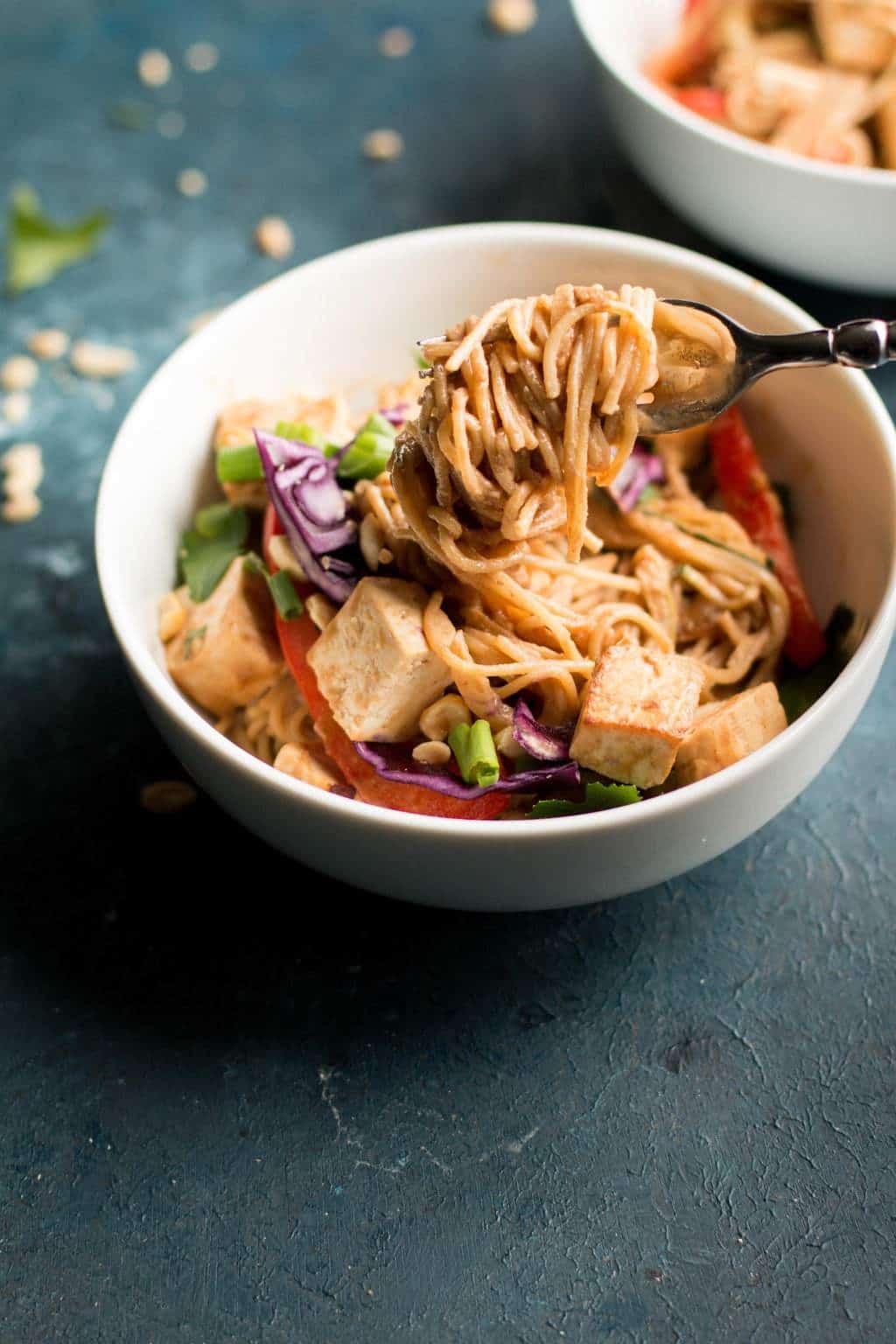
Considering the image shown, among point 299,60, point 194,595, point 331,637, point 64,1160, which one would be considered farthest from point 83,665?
point 299,60

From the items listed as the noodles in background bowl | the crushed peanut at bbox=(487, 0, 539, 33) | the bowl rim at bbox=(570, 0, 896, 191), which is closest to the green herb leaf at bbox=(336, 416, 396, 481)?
the bowl rim at bbox=(570, 0, 896, 191)

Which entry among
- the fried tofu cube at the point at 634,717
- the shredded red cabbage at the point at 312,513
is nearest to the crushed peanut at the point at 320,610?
the shredded red cabbage at the point at 312,513

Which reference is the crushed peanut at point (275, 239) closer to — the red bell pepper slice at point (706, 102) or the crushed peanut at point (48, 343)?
the crushed peanut at point (48, 343)

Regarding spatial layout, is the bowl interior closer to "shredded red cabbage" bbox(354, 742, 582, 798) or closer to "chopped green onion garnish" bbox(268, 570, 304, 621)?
"chopped green onion garnish" bbox(268, 570, 304, 621)

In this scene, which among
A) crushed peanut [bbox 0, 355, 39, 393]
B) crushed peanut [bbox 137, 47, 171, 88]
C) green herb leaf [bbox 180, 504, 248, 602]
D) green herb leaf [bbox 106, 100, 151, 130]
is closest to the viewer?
green herb leaf [bbox 180, 504, 248, 602]

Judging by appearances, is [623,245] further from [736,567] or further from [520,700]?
[520,700]

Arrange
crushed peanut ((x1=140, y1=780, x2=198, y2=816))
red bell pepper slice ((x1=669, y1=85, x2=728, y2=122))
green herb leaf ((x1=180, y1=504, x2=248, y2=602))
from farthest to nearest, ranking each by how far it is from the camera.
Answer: red bell pepper slice ((x1=669, y1=85, x2=728, y2=122))
crushed peanut ((x1=140, y1=780, x2=198, y2=816))
green herb leaf ((x1=180, y1=504, x2=248, y2=602))
